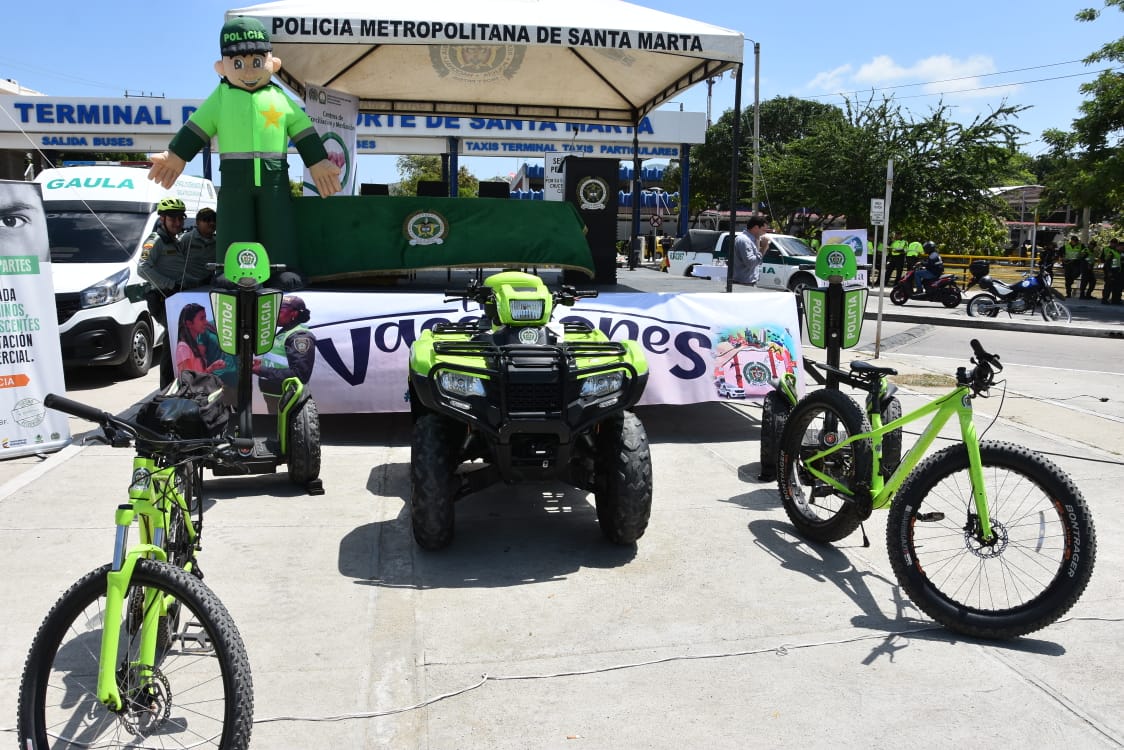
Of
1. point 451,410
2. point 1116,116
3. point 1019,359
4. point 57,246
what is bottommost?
point 1019,359

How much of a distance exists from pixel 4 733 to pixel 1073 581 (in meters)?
3.95

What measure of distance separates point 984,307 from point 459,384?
1760 centimetres

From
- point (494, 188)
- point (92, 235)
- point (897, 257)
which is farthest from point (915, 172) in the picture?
point (92, 235)

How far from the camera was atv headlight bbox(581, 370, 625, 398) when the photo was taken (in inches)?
183

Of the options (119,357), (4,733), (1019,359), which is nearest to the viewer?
(4,733)

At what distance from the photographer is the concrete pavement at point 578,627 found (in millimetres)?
3258

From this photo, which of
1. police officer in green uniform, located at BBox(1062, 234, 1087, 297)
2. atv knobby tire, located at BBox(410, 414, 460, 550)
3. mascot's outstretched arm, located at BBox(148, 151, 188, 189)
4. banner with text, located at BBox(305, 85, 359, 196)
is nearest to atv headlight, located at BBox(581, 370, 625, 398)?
atv knobby tire, located at BBox(410, 414, 460, 550)

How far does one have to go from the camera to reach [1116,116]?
2227 centimetres

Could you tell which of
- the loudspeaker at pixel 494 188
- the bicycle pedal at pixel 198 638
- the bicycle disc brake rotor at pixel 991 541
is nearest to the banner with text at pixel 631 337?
the bicycle disc brake rotor at pixel 991 541

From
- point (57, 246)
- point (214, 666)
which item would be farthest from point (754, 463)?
point (57, 246)

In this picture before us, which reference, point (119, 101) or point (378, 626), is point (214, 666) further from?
point (119, 101)

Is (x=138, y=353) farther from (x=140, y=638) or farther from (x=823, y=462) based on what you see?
(x=140, y=638)

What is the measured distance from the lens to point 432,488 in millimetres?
4664

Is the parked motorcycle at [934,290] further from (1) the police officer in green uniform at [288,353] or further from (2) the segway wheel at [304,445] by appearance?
(2) the segway wheel at [304,445]
